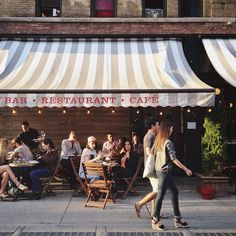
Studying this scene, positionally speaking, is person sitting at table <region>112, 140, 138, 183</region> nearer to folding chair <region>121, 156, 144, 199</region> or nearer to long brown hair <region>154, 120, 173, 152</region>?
folding chair <region>121, 156, 144, 199</region>

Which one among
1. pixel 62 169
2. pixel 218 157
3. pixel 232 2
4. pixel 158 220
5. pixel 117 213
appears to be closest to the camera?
pixel 158 220

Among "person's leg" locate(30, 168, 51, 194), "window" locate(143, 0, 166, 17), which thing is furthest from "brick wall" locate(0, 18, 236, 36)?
"person's leg" locate(30, 168, 51, 194)

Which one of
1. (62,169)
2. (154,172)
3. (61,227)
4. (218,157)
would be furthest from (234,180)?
(61,227)

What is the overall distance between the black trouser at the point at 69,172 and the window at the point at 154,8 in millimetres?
5257

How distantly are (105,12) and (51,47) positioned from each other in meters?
2.14

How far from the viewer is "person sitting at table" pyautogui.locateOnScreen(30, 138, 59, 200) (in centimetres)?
1002

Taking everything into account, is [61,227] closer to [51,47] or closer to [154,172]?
[154,172]

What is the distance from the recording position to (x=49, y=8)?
44.9ft

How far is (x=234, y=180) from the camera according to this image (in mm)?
12641

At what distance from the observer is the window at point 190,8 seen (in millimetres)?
13742

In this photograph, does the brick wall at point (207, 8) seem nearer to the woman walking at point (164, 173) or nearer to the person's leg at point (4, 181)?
the woman walking at point (164, 173)

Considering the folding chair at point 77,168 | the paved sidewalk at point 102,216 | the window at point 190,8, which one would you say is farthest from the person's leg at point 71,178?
the window at point 190,8

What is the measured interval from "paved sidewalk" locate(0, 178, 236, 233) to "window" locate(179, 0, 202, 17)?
239 inches

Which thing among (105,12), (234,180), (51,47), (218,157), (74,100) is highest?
(105,12)
